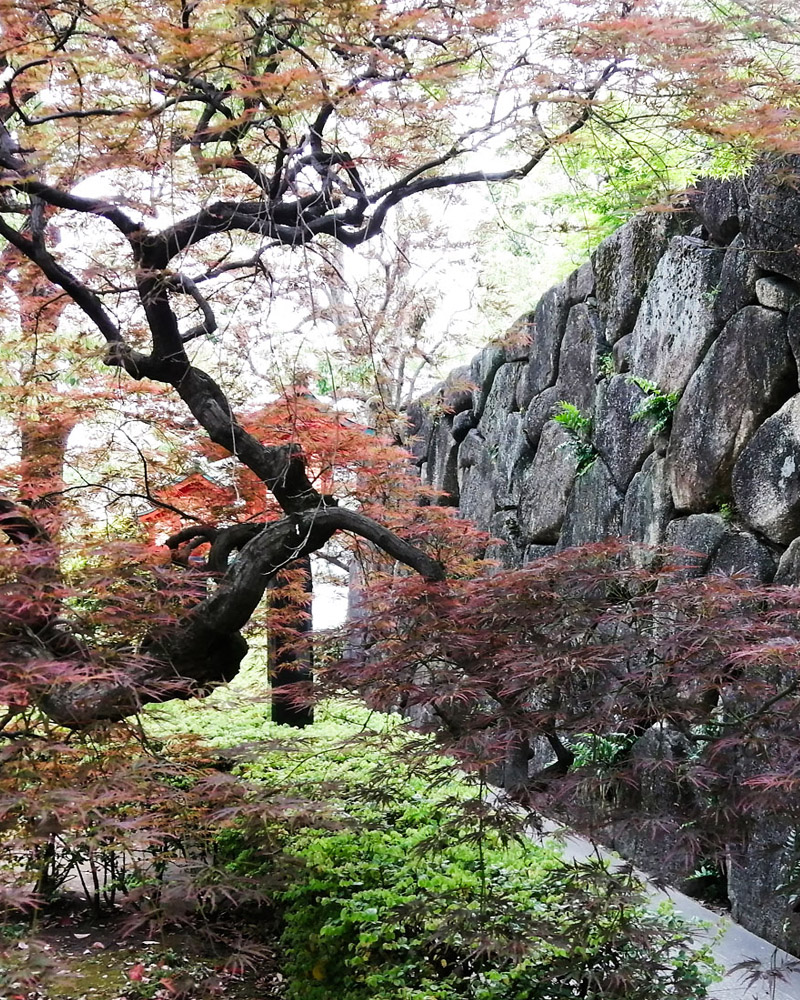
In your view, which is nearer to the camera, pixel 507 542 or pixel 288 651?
pixel 288 651

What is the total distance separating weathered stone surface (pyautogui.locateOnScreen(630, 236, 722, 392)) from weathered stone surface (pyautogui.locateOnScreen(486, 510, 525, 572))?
5.41 ft

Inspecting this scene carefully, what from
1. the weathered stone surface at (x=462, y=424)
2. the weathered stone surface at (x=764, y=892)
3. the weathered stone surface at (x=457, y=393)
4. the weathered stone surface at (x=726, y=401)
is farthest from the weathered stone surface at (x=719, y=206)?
the weathered stone surface at (x=462, y=424)

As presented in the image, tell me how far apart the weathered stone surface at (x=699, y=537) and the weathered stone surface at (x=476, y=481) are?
2.47 m

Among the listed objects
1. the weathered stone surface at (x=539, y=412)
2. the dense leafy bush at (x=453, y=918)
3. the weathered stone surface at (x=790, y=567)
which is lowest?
the dense leafy bush at (x=453, y=918)

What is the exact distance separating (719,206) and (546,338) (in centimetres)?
191

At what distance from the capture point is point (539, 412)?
18.8ft

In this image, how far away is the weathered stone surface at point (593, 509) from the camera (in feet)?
15.4

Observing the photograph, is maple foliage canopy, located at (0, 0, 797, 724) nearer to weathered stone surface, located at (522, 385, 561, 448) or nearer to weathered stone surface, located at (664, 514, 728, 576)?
weathered stone surface, located at (664, 514, 728, 576)

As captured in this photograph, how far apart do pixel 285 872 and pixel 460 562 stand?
1.84 meters

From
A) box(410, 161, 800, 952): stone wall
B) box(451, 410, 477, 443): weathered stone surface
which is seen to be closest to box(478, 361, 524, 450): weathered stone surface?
box(410, 161, 800, 952): stone wall

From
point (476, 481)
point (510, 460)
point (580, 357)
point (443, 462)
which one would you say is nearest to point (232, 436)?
point (580, 357)

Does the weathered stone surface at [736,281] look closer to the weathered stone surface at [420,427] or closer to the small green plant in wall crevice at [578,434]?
the small green plant in wall crevice at [578,434]

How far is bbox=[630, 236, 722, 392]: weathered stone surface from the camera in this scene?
13.0ft

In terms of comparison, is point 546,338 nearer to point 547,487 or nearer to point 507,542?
point 547,487
